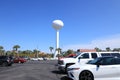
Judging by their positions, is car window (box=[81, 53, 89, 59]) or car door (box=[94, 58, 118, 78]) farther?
car window (box=[81, 53, 89, 59])

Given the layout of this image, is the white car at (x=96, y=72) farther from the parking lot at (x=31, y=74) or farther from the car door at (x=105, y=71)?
the parking lot at (x=31, y=74)

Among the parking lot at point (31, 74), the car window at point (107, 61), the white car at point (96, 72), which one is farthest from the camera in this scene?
the parking lot at point (31, 74)

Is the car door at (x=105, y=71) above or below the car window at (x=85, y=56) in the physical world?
below

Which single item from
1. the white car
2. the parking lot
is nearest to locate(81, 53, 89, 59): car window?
the parking lot

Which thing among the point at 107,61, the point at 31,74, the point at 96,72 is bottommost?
the point at 31,74

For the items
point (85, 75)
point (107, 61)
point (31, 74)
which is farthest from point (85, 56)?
point (85, 75)

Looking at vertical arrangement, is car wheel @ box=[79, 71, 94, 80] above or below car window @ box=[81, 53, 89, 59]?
below

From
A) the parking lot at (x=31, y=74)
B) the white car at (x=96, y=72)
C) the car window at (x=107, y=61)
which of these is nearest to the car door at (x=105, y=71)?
the white car at (x=96, y=72)

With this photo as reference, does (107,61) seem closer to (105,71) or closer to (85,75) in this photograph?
(105,71)

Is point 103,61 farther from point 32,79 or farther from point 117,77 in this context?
point 32,79

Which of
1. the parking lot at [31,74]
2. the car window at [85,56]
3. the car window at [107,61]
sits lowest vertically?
the parking lot at [31,74]

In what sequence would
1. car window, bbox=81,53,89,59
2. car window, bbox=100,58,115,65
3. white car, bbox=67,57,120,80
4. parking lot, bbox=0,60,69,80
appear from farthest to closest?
car window, bbox=81,53,89,59 < parking lot, bbox=0,60,69,80 < car window, bbox=100,58,115,65 < white car, bbox=67,57,120,80

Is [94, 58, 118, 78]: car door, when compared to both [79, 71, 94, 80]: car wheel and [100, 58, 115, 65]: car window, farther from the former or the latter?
[79, 71, 94, 80]: car wheel

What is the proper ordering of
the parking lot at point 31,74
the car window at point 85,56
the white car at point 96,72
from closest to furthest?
the white car at point 96,72
the parking lot at point 31,74
the car window at point 85,56
